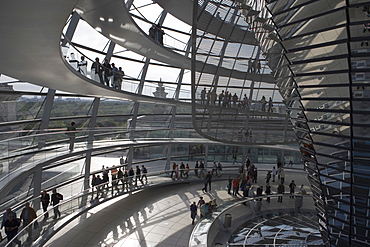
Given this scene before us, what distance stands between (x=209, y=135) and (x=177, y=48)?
9.90m

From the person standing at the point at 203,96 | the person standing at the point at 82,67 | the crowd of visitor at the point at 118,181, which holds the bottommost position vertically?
the crowd of visitor at the point at 118,181

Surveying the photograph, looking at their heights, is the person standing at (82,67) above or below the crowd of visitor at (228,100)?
above

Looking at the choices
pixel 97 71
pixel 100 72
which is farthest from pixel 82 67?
pixel 100 72

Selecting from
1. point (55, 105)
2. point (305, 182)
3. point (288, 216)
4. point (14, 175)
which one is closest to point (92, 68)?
point (55, 105)

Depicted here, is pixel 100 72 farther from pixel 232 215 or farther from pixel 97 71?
pixel 232 215

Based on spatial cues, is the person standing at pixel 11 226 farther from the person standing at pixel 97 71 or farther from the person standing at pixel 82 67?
the person standing at pixel 97 71

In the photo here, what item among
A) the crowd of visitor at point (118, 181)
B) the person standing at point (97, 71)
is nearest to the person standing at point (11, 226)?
the crowd of visitor at point (118, 181)

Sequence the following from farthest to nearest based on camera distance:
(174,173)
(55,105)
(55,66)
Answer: (174,173) < (55,105) < (55,66)

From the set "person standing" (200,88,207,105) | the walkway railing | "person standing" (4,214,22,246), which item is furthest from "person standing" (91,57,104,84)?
the walkway railing

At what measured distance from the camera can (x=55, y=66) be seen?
31.2ft

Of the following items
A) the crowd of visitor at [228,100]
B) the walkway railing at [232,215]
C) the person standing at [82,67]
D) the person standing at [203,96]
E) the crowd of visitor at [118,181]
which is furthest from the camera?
the crowd of visitor at [118,181]

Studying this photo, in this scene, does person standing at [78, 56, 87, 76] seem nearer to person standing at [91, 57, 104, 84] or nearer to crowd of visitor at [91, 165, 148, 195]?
person standing at [91, 57, 104, 84]

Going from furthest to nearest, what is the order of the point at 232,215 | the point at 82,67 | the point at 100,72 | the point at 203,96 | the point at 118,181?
the point at 118,181 < the point at 232,215 < the point at 100,72 < the point at 203,96 < the point at 82,67

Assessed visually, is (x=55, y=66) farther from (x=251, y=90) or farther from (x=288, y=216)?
(x=288, y=216)
